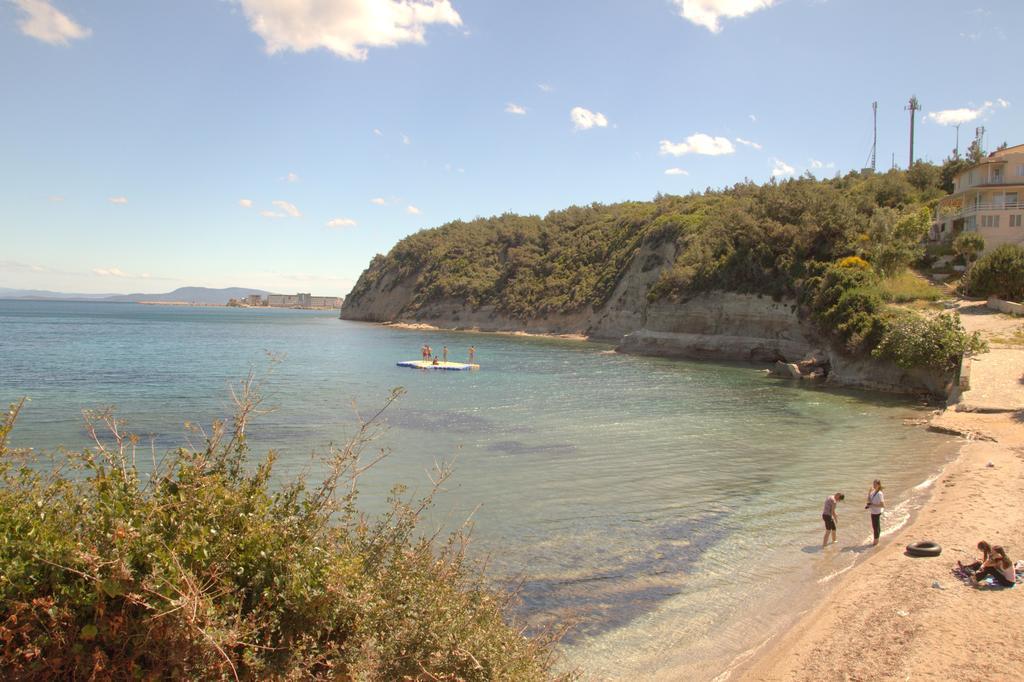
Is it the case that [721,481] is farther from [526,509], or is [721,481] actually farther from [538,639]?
[538,639]

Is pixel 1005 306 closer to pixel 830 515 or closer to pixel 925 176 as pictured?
pixel 830 515

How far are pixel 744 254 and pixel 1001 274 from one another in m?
19.6

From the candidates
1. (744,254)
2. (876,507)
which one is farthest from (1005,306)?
(876,507)

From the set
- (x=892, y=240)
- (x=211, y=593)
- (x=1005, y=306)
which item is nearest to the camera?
(x=211, y=593)

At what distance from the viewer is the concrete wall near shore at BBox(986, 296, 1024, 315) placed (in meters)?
35.3

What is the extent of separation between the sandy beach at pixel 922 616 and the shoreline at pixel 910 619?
0.5 inches

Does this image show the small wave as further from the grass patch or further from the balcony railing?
the balcony railing

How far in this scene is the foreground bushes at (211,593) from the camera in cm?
456

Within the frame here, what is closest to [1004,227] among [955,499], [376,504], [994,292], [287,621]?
[994,292]

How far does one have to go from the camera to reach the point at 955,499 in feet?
48.4

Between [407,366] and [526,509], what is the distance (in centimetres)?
3179

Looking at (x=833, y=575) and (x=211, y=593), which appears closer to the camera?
(x=211, y=593)

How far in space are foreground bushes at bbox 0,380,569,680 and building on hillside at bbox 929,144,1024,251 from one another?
53523 mm

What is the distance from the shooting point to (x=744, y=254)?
5584 centimetres
